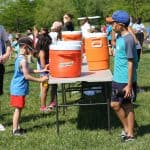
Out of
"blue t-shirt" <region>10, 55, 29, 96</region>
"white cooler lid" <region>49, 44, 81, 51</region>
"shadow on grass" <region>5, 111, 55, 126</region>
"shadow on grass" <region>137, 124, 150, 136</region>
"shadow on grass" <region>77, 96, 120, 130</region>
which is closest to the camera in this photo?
"white cooler lid" <region>49, 44, 81, 51</region>

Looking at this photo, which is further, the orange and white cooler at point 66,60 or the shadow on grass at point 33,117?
the shadow on grass at point 33,117

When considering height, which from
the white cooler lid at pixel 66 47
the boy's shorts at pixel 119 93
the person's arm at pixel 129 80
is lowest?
the boy's shorts at pixel 119 93

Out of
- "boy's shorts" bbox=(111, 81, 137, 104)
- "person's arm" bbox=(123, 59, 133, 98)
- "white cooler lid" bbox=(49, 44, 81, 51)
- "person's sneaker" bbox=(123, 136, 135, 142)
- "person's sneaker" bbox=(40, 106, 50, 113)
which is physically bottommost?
"person's sneaker" bbox=(40, 106, 50, 113)

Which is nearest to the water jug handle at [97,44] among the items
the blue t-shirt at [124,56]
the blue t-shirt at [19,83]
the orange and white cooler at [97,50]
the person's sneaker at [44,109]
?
the orange and white cooler at [97,50]

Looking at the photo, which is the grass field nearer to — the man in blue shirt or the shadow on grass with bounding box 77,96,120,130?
the shadow on grass with bounding box 77,96,120,130

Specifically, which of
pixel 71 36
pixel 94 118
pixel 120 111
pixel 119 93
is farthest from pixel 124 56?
pixel 71 36

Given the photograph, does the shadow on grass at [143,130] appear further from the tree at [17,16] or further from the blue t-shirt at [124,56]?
the tree at [17,16]

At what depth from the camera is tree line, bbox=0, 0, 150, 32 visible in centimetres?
7356

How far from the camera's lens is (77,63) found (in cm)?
750

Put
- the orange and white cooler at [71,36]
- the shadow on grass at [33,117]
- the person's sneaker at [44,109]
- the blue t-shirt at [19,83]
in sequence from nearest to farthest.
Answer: the blue t-shirt at [19,83] → the shadow on grass at [33,117] → the orange and white cooler at [71,36] → the person's sneaker at [44,109]

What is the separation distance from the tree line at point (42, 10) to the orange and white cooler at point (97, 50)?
183ft

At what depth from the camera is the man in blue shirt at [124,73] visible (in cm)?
682

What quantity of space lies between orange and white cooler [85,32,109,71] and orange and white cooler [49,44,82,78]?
607 mm

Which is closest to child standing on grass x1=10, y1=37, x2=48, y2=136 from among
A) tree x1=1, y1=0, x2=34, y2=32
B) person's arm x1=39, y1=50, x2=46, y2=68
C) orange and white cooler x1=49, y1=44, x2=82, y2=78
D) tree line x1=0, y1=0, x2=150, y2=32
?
orange and white cooler x1=49, y1=44, x2=82, y2=78
